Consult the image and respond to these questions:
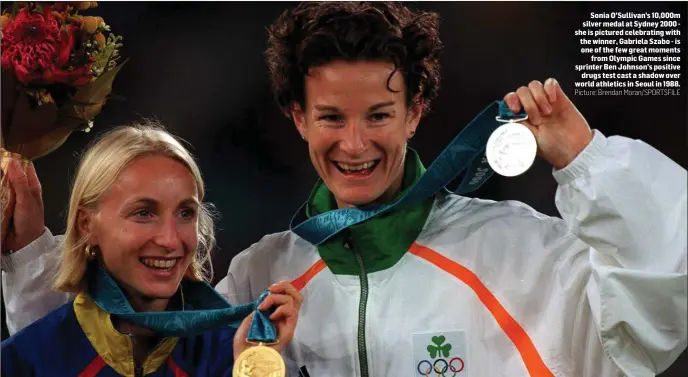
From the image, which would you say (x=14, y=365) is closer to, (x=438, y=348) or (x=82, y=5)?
(x=82, y=5)

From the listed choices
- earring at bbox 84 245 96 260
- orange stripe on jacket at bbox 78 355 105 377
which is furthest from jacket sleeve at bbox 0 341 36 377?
earring at bbox 84 245 96 260

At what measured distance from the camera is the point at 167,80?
247 centimetres

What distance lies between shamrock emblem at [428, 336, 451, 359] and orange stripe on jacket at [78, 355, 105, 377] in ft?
2.82

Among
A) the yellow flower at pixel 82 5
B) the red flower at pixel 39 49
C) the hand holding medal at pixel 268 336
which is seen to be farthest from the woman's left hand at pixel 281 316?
the yellow flower at pixel 82 5

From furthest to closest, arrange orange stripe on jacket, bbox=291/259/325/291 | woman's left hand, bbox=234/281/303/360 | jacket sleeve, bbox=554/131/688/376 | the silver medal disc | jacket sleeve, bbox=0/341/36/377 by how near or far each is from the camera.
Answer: orange stripe on jacket, bbox=291/259/325/291 → jacket sleeve, bbox=0/341/36/377 → woman's left hand, bbox=234/281/303/360 → the silver medal disc → jacket sleeve, bbox=554/131/688/376

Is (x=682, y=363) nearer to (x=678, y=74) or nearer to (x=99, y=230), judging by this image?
(x=678, y=74)

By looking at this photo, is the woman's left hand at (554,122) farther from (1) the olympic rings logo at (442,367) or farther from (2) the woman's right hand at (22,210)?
(2) the woman's right hand at (22,210)

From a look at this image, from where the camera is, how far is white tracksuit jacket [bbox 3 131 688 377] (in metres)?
1.91

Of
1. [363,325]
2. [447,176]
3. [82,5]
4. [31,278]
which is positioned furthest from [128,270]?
[447,176]

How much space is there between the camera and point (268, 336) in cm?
212

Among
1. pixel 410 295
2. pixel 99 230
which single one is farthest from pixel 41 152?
pixel 410 295

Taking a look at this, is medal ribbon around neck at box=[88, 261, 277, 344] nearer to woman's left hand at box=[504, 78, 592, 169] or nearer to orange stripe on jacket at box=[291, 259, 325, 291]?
orange stripe on jacket at box=[291, 259, 325, 291]

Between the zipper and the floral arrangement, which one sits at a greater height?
the floral arrangement

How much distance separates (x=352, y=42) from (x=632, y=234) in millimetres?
836
